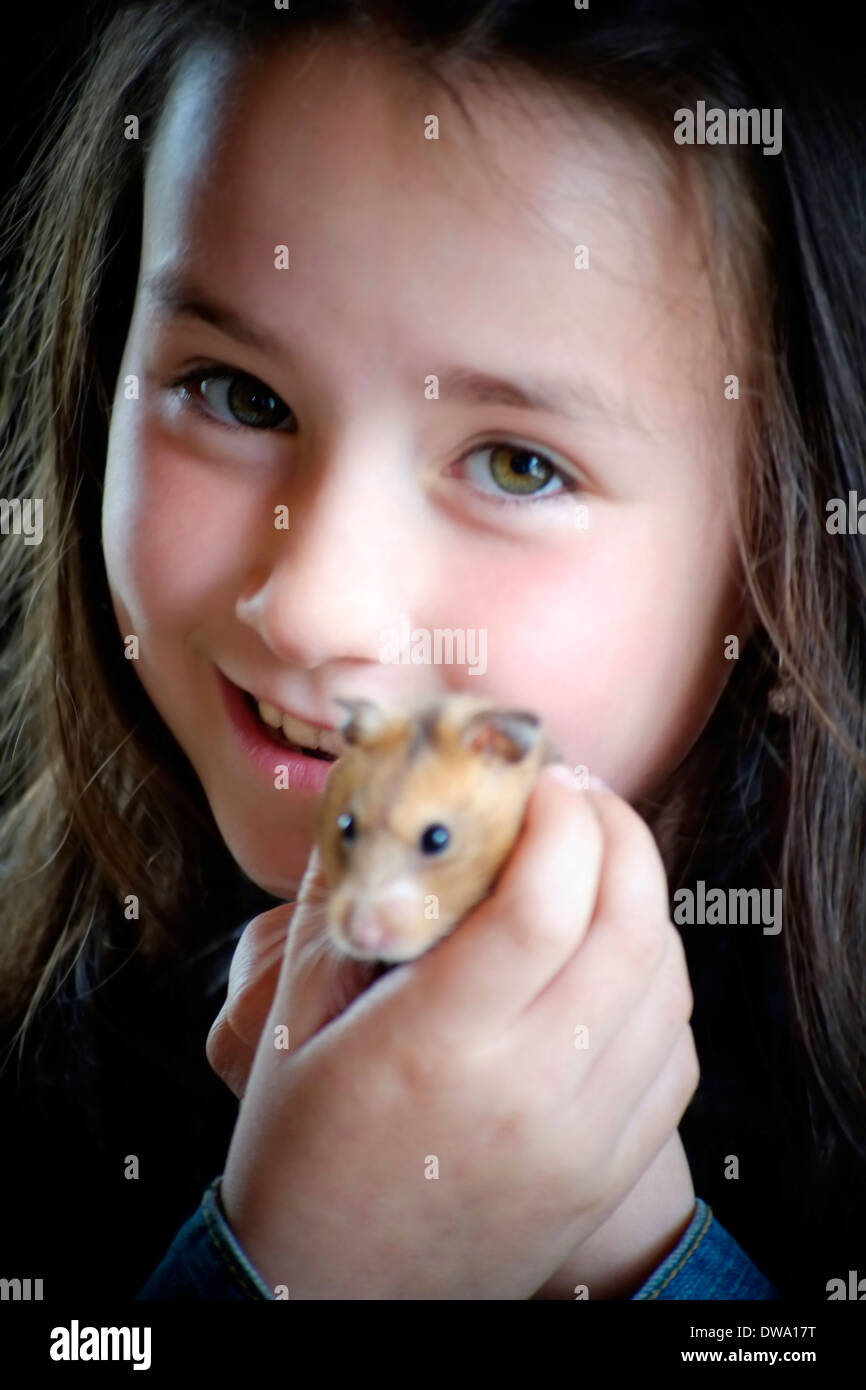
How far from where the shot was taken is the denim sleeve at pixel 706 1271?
2.42 ft

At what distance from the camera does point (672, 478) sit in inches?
30.1

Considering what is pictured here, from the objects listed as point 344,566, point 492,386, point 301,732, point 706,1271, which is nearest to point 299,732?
point 301,732

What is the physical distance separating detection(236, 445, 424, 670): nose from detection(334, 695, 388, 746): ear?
0.14m

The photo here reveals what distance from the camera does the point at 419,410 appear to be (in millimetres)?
703

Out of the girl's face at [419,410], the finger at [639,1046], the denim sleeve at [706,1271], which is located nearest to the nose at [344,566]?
the girl's face at [419,410]

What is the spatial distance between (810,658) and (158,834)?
0.55 m

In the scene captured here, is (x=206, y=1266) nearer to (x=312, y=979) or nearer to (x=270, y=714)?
(x=312, y=979)

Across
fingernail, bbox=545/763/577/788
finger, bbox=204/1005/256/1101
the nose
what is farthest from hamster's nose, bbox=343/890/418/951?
finger, bbox=204/1005/256/1101

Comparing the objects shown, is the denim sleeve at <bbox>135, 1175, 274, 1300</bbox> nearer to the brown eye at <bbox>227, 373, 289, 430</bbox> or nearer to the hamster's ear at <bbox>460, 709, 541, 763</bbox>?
the hamster's ear at <bbox>460, 709, 541, 763</bbox>

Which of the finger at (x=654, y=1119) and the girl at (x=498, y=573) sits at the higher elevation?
the girl at (x=498, y=573)

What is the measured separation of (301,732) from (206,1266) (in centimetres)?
31

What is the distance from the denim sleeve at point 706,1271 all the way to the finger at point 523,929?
22 centimetres

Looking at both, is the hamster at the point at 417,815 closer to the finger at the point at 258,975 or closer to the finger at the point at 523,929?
the finger at the point at 523,929
